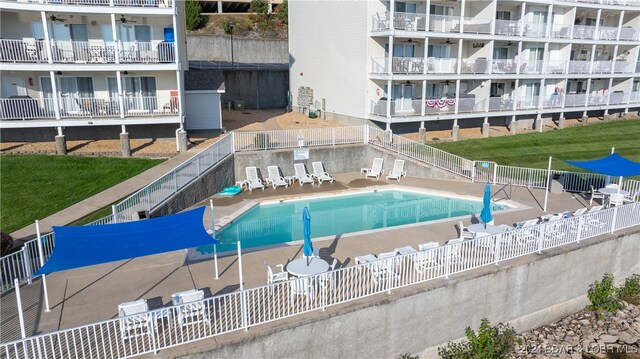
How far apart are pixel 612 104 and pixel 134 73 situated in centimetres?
3862

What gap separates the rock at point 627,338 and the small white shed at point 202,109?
80.3 feet

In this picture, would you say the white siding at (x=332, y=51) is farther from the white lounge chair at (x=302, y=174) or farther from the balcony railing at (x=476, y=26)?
the white lounge chair at (x=302, y=174)

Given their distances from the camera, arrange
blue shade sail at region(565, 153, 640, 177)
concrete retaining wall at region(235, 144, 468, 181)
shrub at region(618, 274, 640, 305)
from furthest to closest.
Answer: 1. concrete retaining wall at region(235, 144, 468, 181)
2. blue shade sail at region(565, 153, 640, 177)
3. shrub at region(618, 274, 640, 305)

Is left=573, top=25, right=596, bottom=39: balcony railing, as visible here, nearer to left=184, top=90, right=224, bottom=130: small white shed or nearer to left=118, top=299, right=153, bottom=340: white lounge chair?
left=184, top=90, right=224, bottom=130: small white shed

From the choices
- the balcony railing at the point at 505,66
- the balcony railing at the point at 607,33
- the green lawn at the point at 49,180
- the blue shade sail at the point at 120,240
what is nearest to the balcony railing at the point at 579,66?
the balcony railing at the point at 607,33

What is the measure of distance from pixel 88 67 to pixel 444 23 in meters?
22.4

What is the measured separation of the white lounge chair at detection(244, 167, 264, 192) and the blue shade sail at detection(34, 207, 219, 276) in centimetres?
1106

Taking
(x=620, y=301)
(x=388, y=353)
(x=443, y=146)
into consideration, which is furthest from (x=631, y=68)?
(x=388, y=353)

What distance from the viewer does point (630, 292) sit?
54.0 feet

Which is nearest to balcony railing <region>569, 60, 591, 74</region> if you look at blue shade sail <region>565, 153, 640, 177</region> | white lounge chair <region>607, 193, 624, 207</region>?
white lounge chair <region>607, 193, 624, 207</region>

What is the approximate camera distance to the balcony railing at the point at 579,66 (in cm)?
3628

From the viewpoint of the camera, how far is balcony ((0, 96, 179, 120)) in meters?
23.1

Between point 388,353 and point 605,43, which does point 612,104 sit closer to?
point 605,43

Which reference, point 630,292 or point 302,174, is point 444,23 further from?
point 630,292
